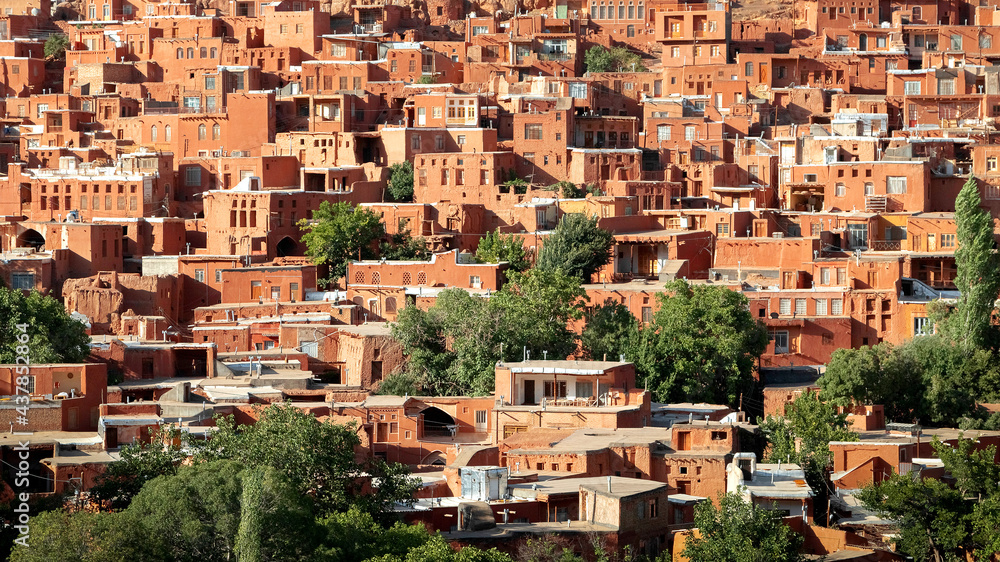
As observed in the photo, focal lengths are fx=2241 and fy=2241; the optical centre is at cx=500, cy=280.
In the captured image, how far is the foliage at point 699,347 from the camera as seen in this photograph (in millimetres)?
46969

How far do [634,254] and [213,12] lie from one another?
67.9ft

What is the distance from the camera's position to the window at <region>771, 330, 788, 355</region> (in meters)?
51.3

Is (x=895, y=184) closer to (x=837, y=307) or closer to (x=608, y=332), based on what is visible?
(x=837, y=307)

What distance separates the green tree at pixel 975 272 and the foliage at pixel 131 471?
20360mm

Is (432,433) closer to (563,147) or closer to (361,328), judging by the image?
(361,328)

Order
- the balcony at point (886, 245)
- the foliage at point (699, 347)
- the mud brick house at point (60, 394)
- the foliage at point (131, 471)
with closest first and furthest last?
the foliage at point (131, 471) → the mud brick house at point (60, 394) → the foliage at point (699, 347) → the balcony at point (886, 245)

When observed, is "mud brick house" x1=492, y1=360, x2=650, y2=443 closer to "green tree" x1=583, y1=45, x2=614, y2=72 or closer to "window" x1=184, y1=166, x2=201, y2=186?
"window" x1=184, y1=166, x2=201, y2=186

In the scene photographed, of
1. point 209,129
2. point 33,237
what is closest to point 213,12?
point 209,129

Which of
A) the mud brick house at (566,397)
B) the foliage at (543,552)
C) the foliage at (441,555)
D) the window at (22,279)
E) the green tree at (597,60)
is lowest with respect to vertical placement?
the foliage at (543,552)

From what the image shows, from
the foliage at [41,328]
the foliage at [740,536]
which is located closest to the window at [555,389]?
the foliage at [740,536]

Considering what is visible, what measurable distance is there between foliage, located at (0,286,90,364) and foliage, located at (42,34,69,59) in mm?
24273

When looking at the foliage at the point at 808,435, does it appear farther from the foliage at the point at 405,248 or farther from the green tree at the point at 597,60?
the green tree at the point at 597,60

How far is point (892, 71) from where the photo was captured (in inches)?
2608

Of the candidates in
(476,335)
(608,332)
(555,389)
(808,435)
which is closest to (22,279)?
(476,335)
